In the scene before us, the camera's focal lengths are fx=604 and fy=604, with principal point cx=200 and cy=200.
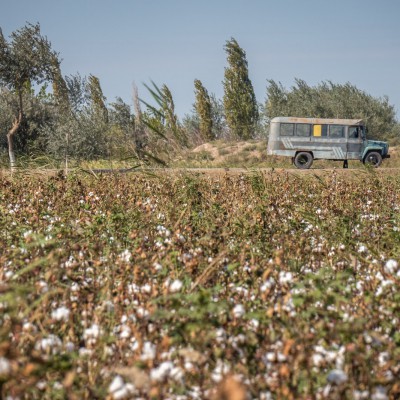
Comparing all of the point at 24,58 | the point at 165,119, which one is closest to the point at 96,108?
the point at 24,58

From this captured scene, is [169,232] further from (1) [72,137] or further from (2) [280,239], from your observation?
(1) [72,137]

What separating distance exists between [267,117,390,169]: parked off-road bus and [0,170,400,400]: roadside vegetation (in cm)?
2121

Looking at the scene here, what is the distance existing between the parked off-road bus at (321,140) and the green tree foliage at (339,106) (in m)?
16.1

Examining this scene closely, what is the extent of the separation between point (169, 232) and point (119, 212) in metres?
1.63

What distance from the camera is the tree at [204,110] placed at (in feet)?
168

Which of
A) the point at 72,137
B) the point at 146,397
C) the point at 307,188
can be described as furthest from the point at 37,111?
the point at 146,397

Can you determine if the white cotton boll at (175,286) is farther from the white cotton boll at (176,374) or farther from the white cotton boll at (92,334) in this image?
the white cotton boll at (176,374)

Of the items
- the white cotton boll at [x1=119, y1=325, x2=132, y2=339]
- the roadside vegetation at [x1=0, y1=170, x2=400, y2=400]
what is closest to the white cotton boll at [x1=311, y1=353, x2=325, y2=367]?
the roadside vegetation at [x1=0, y1=170, x2=400, y2=400]

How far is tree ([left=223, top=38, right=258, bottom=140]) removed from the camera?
48594mm

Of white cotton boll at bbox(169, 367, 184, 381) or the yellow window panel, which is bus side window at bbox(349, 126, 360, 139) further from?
white cotton boll at bbox(169, 367, 184, 381)

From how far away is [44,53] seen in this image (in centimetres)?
3203

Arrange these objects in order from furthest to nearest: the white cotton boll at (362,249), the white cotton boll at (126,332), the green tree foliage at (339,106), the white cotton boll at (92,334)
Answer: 1. the green tree foliage at (339,106)
2. the white cotton boll at (362,249)
3. the white cotton boll at (92,334)
4. the white cotton boll at (126,332)

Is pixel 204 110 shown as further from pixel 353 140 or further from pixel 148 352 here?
pixel 148 352

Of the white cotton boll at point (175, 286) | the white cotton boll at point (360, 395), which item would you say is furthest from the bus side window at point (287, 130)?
the white cotton boll at point (360, 395)
